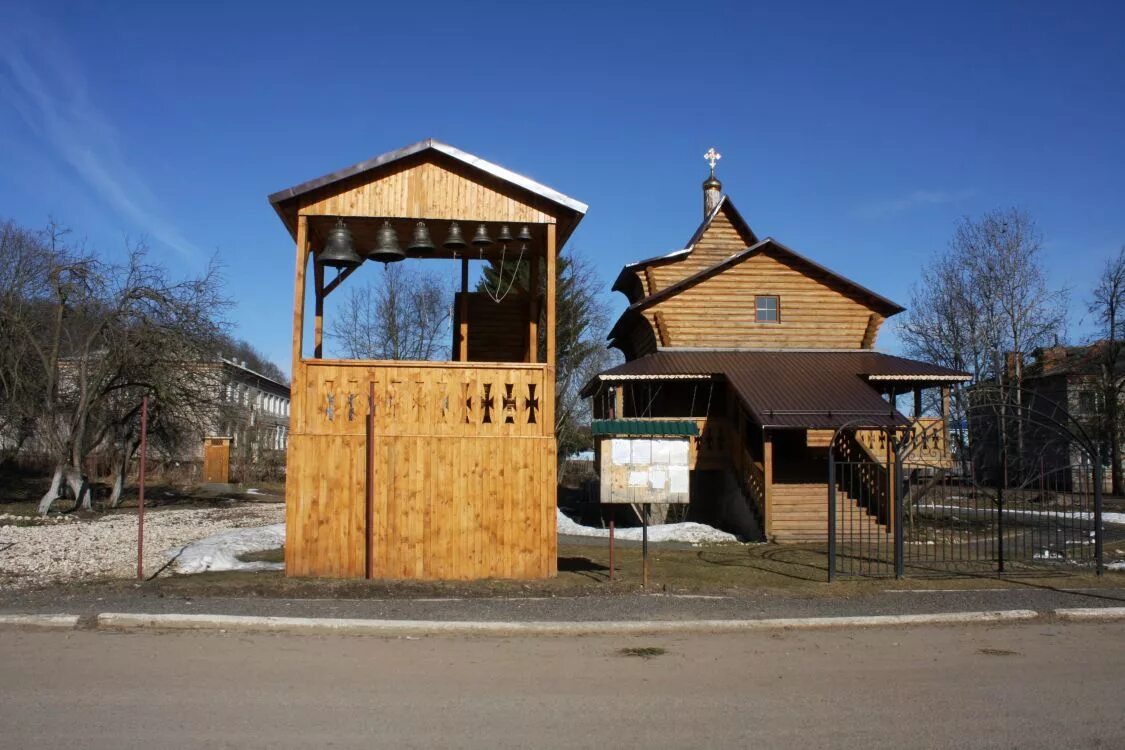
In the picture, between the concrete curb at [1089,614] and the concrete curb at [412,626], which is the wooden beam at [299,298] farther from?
the concrete curb at [1089,614]

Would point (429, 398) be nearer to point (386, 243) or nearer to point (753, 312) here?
point (386, 243)

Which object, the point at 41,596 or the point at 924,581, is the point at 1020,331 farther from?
the point at 41,596

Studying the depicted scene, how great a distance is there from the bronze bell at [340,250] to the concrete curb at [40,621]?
17.8 feet

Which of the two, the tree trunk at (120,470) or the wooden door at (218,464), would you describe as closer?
the tree trunk at (120,470)

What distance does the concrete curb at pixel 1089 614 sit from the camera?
10.7 m

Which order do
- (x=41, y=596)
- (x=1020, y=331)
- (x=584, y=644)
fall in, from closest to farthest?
(x=584, y=644) < (x=41, y=596) < (x=1020, y=331)

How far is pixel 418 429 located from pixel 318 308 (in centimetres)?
273

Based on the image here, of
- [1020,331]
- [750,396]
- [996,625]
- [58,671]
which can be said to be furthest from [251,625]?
[1020,331]

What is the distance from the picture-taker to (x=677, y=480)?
12750 millimetres

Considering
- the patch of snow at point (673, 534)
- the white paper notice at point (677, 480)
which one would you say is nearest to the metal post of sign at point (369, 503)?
the white paper notice at point (677, 480)

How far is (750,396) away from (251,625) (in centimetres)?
1539

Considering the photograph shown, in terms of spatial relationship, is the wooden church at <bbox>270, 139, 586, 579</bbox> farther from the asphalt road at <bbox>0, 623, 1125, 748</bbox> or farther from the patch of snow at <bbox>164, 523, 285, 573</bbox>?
the asphalt road at <bbox>0, 623, 1125, 748</bbox>

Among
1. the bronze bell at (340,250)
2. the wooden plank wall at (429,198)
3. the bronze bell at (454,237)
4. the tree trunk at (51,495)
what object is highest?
the wooden plank wall at (429,198)

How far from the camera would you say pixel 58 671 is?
302 inches
